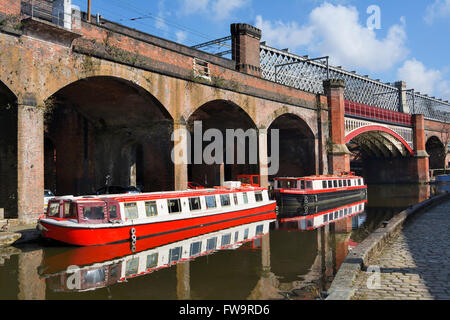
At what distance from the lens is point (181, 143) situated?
1814 cm

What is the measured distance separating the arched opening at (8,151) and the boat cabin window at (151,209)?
3931 millimetres

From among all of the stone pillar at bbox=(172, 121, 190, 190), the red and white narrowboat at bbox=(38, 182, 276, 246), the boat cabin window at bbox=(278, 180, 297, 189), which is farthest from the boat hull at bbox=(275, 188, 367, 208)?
the red and white narrowboat at bbox=(38, 182, 276, 246)

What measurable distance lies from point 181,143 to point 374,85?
177ft

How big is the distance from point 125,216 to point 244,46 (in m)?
17.8

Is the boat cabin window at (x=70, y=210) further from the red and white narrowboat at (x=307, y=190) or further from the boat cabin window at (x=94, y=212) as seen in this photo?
the red and white narrowboat at (x=307, y=190)

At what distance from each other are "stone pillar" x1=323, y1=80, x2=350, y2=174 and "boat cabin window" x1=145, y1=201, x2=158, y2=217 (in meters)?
20.8

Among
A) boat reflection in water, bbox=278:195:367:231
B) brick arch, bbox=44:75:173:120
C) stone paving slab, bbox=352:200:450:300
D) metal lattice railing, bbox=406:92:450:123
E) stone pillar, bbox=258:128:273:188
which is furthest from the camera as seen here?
metal lattice railing, bbox=406:92:450:123

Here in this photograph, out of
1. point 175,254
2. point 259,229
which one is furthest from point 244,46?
point 175,254

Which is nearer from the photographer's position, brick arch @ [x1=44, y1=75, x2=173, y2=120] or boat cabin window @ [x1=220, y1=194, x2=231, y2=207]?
brick arch @ [x1=44, y1=75, x2=173, y2=120]

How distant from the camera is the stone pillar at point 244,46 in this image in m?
26.4

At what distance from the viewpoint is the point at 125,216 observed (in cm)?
1176

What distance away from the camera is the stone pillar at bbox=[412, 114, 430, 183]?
47.1 meters

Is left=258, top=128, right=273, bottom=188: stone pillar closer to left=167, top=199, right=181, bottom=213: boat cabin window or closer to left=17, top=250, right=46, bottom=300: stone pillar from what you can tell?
left=167, top=199, right=181, bottom=213: boat cabin window

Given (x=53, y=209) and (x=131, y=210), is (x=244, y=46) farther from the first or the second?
(x=53, y=209)
